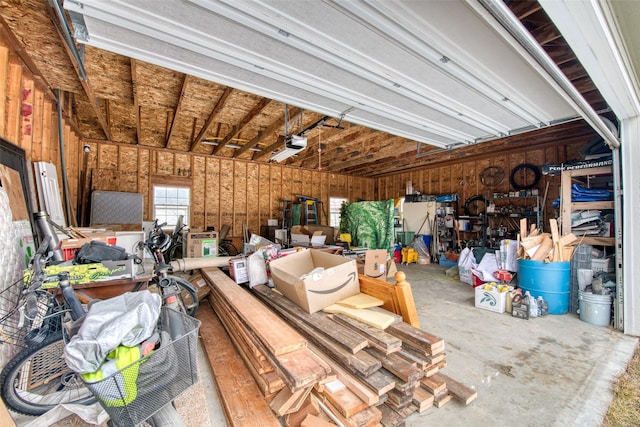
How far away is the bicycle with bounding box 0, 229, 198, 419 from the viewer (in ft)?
5.21

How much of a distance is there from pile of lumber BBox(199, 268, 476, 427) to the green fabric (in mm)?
3615

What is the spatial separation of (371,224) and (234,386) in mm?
4529

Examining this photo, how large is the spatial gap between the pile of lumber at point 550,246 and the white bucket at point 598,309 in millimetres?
615

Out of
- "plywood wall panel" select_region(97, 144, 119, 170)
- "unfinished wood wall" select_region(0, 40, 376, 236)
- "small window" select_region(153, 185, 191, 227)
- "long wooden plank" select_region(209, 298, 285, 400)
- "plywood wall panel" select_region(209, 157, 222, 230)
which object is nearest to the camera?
"long wooden plank" select_region(209, 298, 285, 400)

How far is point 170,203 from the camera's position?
7.50 metres

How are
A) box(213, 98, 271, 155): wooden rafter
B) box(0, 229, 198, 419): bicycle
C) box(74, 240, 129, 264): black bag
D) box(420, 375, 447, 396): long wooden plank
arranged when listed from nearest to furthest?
box(0, 229, 198, 419): bicycle → box(420, 375, 447, 396): long wooden plank → box(74, 240, 129, 264): black bag → box(213, 98, 271, 155): wooden rafter

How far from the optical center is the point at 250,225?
861 centimetres

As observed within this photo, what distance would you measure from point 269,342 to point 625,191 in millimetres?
4747

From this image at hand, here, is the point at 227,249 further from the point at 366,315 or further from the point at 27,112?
the point at 366,315

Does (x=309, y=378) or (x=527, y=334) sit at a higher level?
(x=309, y=378)

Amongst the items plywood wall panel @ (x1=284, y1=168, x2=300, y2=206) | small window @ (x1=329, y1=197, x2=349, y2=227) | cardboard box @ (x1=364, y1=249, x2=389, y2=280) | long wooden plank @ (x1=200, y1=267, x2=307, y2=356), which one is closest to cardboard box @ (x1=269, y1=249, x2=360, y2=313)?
long wooden plank @ (x1=200, y1=267, x2=307, y2=356)

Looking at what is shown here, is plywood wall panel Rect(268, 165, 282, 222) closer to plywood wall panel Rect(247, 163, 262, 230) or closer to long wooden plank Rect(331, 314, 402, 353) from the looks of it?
plywood wall panel Rect(247, 163, 262, 230)

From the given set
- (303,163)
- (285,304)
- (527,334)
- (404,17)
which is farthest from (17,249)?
(303,163)

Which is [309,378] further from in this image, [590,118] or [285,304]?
[590,118]
